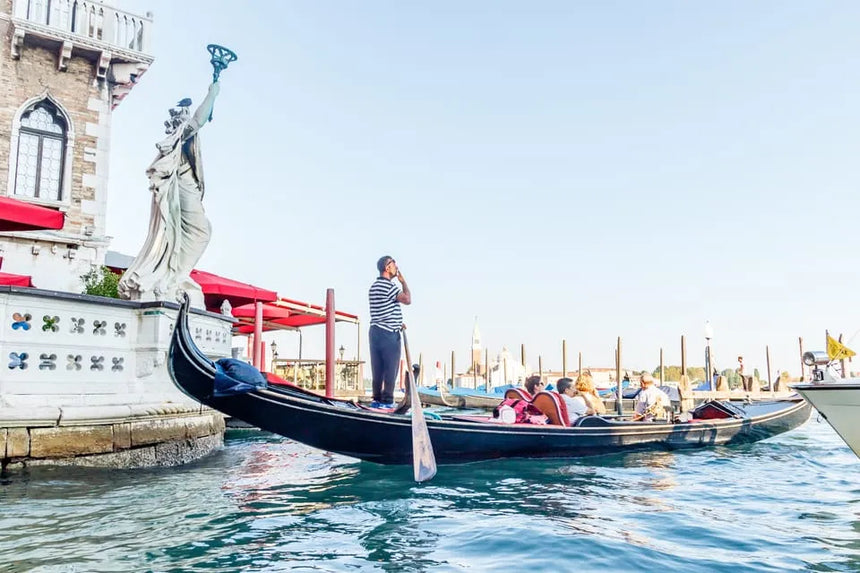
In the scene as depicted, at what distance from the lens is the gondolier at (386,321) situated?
546cm

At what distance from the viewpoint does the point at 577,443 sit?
6480 millimetres

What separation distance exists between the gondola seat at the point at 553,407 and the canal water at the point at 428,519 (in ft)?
1.38


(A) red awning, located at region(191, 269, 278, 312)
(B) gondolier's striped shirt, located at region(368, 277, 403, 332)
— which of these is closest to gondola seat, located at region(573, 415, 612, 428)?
(B) gondolier's striped shirt, located at region(368, 277, 403, 332)

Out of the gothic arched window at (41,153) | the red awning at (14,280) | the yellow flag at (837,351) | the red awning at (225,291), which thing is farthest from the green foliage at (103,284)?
the yellow flag at (837,351)

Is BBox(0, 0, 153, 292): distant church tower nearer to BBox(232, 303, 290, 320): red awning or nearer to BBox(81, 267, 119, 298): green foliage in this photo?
BBox(81, 267, 119, 298): green foliage

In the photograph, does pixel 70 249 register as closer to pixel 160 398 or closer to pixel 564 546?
pixel 160 398

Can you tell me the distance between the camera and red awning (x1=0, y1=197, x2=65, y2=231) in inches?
221

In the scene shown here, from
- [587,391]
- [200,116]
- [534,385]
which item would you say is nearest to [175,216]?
[200,116]

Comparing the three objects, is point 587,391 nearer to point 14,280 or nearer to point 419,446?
point 419,446

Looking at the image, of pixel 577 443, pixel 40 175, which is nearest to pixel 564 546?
pixel 577 443

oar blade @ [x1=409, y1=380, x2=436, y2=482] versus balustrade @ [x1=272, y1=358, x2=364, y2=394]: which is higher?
balustrade @ [x1=272, y1=358, x2=364, y2=394]

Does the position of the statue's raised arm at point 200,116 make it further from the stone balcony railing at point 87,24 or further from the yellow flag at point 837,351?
the yellow flag at point 837,351

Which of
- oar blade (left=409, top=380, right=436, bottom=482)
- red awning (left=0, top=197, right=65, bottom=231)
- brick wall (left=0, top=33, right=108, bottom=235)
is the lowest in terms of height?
oar blade (left=409, top=380, right=436, bottom=482)

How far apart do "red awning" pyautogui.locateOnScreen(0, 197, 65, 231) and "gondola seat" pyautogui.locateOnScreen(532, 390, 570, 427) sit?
4678 mm
